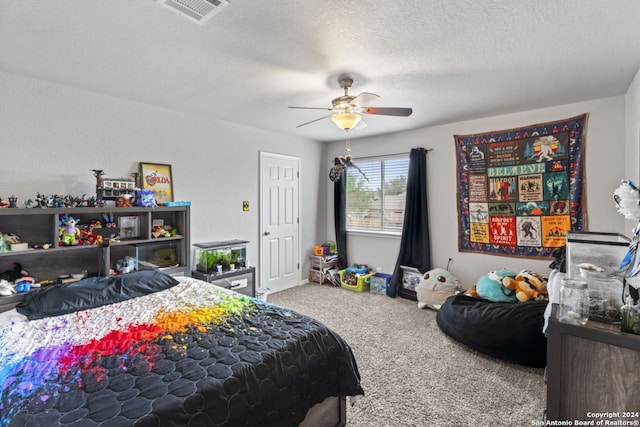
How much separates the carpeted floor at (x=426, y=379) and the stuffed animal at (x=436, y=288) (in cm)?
19

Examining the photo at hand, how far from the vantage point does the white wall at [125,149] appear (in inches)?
105

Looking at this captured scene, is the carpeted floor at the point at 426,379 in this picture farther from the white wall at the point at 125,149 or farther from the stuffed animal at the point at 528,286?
the white wall at the point at 125,149

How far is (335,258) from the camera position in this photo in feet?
17.7

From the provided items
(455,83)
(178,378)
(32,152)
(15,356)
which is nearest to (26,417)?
(178,378)

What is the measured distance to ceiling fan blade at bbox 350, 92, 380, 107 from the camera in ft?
7.64

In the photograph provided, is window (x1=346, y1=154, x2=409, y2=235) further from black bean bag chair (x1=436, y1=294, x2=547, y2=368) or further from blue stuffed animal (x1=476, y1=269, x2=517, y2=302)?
black bean bag chair (x1=436, y1=294, x2=547, y2=368)

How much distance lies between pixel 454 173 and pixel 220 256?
10.7ft

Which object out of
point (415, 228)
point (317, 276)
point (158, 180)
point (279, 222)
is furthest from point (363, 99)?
point (317, 276)

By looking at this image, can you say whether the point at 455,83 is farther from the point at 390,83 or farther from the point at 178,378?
the point at 178,378

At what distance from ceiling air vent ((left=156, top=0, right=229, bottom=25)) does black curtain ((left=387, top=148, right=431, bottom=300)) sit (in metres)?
3.39

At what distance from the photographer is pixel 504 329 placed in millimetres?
2709

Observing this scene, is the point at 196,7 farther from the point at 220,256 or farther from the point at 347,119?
the point at 220,256

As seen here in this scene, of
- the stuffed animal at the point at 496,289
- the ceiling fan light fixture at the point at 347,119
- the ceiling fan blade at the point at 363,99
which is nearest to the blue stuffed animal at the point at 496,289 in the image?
the stuffed animal at the point at 496,289

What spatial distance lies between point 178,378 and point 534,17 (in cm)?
264
